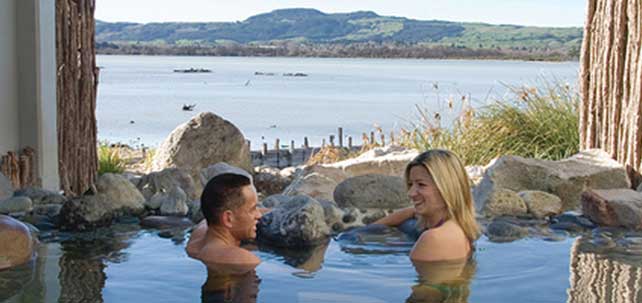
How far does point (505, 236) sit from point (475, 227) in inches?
39.4

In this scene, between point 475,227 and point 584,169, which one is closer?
point 475,227

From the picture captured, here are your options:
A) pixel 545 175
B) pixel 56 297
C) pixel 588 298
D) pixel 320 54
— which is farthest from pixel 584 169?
pixel 320 54

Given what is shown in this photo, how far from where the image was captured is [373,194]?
291 inches

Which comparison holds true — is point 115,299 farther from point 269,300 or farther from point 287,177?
point 287,177

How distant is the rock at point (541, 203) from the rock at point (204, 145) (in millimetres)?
4839

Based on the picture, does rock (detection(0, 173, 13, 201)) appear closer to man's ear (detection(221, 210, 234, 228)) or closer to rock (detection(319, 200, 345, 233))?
rock (detection(319, 200, 345, 233))

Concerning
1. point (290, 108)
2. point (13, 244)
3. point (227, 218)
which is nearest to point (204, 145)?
point (13, 244)

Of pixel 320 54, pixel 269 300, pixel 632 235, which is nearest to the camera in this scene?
pixel 269 300

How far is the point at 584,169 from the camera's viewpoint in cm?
802

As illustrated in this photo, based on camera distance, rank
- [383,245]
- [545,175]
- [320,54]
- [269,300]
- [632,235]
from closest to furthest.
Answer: [269,300], [383,245], [632,235], [545,175], [320,54]

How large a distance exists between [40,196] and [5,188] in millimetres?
261

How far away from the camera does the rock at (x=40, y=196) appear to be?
23.4 feet

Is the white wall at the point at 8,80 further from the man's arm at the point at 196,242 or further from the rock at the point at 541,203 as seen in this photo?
the rock at the point at 541,203

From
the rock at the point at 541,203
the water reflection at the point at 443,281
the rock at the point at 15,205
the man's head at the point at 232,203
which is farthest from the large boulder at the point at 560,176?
the rock at the point at 15,205
